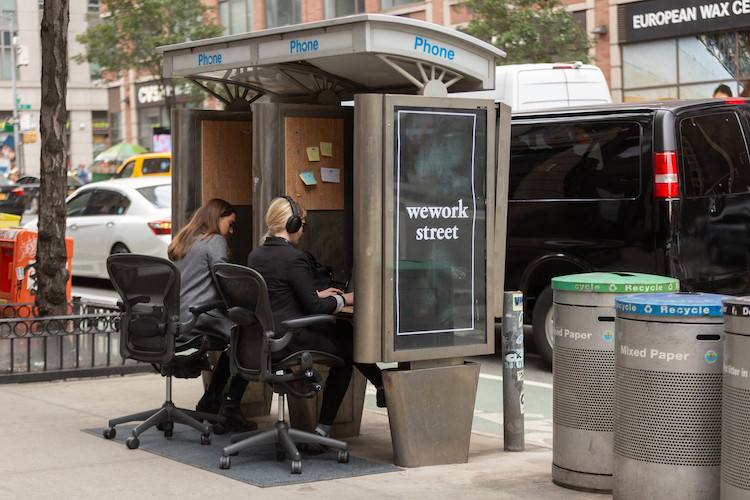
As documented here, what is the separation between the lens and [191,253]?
7.80 m

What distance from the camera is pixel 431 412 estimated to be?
6930 mm

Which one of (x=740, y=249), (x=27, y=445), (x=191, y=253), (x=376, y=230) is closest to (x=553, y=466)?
(x=376, y=230)

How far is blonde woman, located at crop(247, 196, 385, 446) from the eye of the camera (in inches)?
268

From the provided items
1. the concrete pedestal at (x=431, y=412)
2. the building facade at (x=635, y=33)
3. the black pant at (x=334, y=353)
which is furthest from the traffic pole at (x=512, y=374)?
the building facade at (x=635, y=33)

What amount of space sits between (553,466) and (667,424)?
3.78 ft

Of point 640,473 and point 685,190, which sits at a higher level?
point 685,190

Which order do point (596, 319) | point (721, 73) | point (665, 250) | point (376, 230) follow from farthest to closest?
point (721, 73), point (665, 250), point (376, 230), point (596, 319)

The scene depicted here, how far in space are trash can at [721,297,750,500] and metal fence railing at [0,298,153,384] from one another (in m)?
6.05

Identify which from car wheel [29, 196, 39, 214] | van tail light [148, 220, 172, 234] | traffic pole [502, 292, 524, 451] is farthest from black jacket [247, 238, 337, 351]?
car wheel [29, 196, 39, 214]

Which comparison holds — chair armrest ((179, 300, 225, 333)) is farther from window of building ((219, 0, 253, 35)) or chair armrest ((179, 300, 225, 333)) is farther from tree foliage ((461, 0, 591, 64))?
window of building ((219, 0, 253, 35))

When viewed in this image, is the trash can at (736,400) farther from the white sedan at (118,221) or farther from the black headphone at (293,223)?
the white sedan at (118,221)

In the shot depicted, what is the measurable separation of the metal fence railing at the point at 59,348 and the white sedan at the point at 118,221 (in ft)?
18.0

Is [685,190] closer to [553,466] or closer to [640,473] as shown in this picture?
[553,466]

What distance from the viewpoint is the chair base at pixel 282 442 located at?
261 inches
